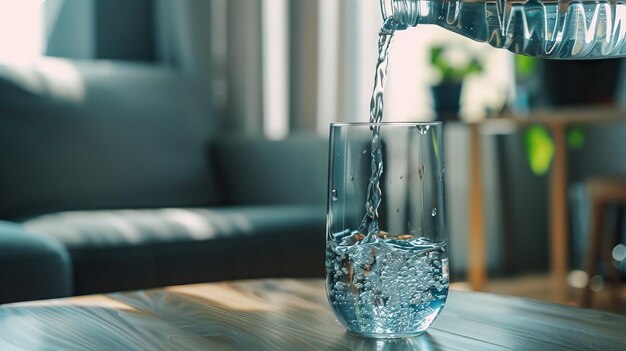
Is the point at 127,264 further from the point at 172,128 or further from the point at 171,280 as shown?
the point at 172,128

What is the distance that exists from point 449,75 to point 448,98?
Answer: 11 cm

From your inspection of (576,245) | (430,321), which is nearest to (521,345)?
(430,321)

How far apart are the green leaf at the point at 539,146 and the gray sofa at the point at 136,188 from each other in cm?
125

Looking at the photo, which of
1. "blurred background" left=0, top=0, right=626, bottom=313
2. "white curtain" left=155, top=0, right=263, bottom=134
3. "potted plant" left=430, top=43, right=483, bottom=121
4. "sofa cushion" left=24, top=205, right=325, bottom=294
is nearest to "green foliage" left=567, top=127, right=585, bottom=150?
"blurred background" left=0, top=0, right=626, bottom=313

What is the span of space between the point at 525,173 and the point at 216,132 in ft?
4.30

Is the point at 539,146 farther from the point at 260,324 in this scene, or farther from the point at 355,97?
the point at 260,324

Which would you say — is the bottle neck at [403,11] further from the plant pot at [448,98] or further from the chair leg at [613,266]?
the chair leg at [613,266]

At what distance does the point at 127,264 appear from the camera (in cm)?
165

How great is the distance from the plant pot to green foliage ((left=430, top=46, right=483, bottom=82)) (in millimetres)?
54

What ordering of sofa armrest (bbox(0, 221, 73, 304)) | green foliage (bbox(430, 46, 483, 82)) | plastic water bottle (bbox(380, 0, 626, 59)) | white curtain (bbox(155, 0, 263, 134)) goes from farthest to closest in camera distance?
1. green foliage (bbox(430, 46, 483, 82))
2. white curtain (bbox(155, 0, 263, 134))
3. sofa armrest (bbox(0, 221, 73, 304))
4. plastic water bottle (bbox(380, 0, 626, 59))

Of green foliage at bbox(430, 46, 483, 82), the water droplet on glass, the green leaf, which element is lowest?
the green leaf

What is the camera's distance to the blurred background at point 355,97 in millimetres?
2342

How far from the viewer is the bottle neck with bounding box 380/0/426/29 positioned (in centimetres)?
79

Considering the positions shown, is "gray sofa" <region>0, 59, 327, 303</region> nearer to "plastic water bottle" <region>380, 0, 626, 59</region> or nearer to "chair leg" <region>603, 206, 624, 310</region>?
"plastic water bottle" <region>380, 0, 626, 59</region>
